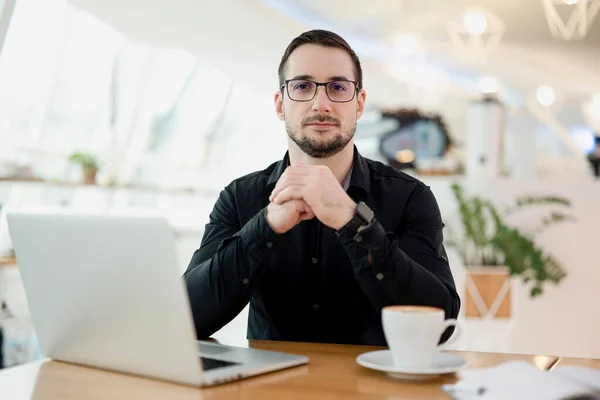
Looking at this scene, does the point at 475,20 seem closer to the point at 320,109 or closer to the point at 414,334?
the point at 320,109

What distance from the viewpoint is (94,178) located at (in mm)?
7422

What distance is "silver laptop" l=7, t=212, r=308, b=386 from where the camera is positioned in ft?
3.57

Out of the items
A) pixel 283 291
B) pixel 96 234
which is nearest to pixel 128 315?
pixel 96 234

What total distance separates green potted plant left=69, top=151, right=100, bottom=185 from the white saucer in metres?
6.36

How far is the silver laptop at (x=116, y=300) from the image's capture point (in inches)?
42.8

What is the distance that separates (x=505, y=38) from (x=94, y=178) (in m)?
6.58

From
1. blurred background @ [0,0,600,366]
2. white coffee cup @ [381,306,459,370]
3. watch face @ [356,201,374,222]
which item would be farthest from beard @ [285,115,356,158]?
white coffee cup @ [381,306,459,370]

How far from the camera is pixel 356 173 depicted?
1993mm

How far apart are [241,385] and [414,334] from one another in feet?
0.91

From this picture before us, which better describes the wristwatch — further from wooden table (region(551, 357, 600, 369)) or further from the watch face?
wooden table (region(551, 357, 600, 369))

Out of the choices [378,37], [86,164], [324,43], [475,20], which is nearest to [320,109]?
[324,43]

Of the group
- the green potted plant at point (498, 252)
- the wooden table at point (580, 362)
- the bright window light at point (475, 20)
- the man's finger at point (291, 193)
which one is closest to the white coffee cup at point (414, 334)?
the wooden table at point (580, 362)

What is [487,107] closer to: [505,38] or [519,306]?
[519,306]

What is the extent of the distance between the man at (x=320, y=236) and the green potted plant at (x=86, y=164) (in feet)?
18.1
